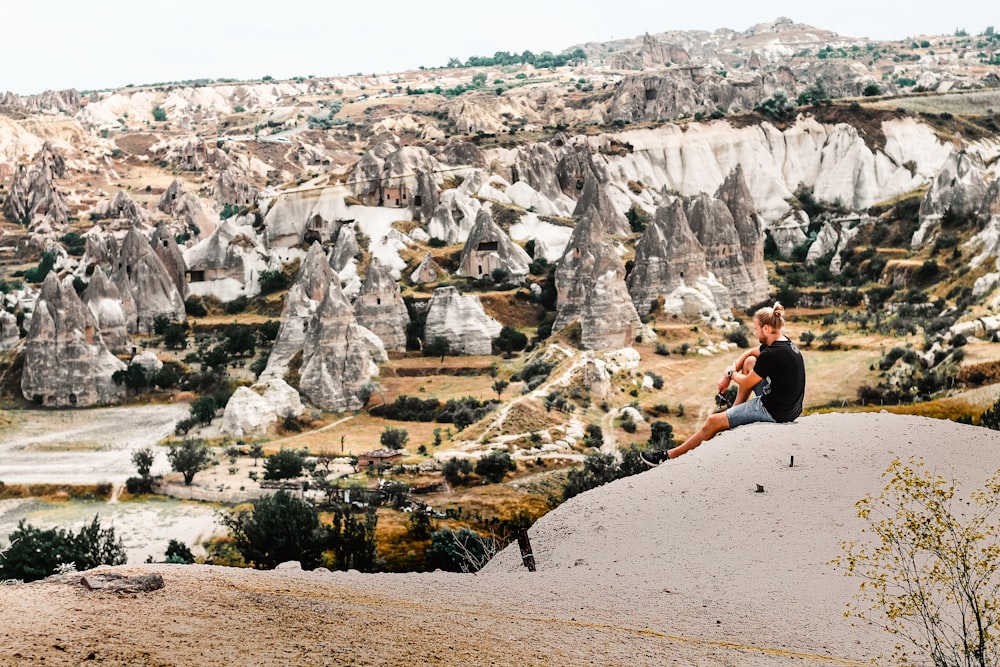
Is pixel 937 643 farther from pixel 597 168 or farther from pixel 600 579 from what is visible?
pixel 597 168

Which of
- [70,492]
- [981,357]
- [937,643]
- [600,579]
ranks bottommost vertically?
[70,492]

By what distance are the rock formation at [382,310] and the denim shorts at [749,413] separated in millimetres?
34859

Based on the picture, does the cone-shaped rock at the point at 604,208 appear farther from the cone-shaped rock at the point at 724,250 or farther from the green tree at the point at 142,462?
the green tree at the point at 142,462

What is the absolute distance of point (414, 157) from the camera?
69188 millimetres

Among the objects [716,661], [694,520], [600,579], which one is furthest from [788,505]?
[716,661]

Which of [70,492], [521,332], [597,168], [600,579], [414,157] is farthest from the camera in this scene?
[597,168]

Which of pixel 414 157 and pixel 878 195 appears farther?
pixel 878 195

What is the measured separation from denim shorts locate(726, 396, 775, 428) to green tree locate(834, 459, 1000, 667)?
209cm

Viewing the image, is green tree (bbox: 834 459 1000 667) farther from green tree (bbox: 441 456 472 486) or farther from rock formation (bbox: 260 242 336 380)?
rock formation (bbox: 260 242 336 380)

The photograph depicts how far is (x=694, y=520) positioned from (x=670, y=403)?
23.9 metres

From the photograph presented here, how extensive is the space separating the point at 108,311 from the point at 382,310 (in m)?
13.6

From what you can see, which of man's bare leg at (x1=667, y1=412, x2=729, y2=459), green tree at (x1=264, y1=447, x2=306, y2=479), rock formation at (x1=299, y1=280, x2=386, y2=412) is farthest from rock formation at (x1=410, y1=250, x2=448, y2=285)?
man's bare leg at (x1=667, y1=412, x2=729, y2=459)

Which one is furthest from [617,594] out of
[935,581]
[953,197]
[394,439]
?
[953,197]

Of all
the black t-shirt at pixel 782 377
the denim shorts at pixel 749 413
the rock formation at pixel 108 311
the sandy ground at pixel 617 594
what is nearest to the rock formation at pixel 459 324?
the rock formation at pixel 108 311
